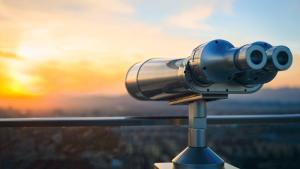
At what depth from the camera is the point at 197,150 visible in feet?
3.69

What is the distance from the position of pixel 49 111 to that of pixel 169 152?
25.4 inches

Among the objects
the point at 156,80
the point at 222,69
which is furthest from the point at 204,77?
the point at 156,80

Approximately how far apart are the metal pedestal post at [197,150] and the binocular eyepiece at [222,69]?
61 mm

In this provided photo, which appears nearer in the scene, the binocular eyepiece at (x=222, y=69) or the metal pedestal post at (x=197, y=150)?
the binocular eyepiece at (x=222, y=69)

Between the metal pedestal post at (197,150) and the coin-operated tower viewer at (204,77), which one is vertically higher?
the coin-operated tower viewer at (204,77)

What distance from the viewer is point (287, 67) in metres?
0.92

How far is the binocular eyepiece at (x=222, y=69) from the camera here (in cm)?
89

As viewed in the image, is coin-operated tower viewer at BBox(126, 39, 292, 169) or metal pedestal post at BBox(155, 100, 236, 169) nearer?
coin-operated tower viewer at BBox(126, 39, 292, 169)

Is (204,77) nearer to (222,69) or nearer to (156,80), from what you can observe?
(222,69)

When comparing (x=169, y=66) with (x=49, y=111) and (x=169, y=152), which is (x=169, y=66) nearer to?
(x=169, y=152)

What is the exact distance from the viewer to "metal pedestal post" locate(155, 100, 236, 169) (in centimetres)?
108

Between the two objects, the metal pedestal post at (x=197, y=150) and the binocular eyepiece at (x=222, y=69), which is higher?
the binocular eyepiece at (x=222, y=69)

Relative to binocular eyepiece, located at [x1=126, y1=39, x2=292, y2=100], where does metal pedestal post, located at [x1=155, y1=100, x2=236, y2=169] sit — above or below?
below

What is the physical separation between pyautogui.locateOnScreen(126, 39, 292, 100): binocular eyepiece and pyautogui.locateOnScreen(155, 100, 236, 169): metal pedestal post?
0.06 meters
